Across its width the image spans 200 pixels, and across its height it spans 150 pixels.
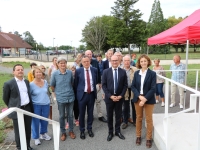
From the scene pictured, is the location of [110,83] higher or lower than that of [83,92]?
higher

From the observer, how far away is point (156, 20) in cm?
4634

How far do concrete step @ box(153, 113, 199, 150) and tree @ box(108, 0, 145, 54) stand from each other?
1492 inches

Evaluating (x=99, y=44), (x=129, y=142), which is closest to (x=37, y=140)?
(x=129, y=142)

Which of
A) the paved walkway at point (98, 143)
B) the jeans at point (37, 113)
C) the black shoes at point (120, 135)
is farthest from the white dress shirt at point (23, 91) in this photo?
the black shoes at point (120, 135)

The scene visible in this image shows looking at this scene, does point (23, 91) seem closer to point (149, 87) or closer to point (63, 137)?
point (63, 137)

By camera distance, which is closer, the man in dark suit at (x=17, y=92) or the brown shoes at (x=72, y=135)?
the man in dark suit at (x=17, y=92)

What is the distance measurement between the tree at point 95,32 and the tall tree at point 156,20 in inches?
453

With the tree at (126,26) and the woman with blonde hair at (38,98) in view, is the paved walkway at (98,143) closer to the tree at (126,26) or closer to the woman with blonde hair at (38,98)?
the woman with blonde hair at (38,98)

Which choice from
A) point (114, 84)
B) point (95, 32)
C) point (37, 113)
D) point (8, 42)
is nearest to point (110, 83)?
point (114, 84)

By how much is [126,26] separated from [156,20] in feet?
31.8

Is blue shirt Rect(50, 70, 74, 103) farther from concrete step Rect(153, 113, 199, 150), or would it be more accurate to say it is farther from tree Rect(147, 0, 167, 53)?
tree Rect(147, 0, 167, 53)

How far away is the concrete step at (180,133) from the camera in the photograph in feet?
10.2

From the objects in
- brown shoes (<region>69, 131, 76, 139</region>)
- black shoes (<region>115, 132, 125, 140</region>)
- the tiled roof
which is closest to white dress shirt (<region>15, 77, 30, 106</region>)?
brown shoes (<region>69, 131, 76, 139</region>)

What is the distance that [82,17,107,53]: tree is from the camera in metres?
45.4
